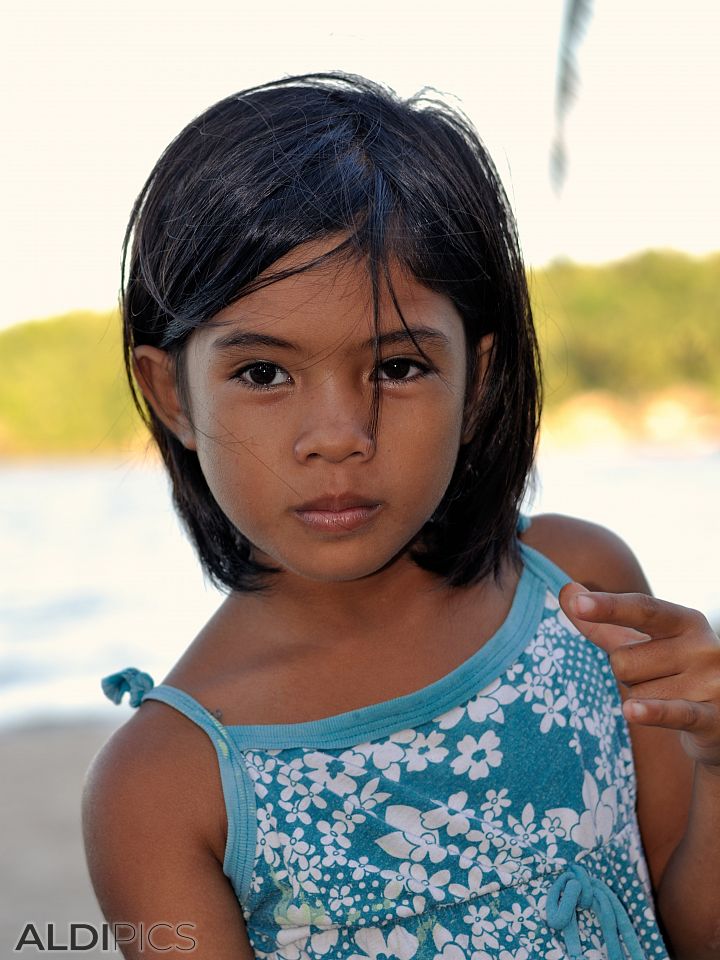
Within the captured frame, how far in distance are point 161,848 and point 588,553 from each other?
2.30 feet

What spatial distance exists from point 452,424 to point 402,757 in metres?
0.40

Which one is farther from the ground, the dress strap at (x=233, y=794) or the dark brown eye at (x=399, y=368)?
the dark brown eye at (x=399, y=368)

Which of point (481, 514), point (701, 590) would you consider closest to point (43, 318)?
point (701, 590)

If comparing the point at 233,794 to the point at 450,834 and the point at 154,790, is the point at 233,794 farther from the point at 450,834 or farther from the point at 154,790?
the point at 450,834

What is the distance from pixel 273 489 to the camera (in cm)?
121

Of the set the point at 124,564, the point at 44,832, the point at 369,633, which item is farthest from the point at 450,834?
the point at 124,564

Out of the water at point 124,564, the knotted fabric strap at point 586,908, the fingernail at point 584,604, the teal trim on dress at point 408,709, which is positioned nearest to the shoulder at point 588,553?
the teal trim on dress at point 408,709

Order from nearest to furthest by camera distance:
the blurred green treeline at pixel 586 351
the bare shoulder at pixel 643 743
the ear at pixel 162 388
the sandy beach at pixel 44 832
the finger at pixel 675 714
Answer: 1. the finger at pixel 675 714
2. the ear at pixel 162 388
3. the bare shoulder at pixel 643 743
4. the sandy beach at pixel 44 832
5. the blurred green treeline at pixel 586 351

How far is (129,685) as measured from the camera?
4.46 ft

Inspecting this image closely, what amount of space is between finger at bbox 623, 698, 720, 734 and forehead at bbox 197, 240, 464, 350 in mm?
456

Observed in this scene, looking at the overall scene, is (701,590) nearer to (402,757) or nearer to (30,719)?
(30,719)

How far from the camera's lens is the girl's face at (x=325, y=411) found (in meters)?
1.17

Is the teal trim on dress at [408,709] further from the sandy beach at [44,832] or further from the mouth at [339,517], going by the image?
the sandy beach at [44,832]

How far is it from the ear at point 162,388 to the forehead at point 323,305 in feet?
0.54
